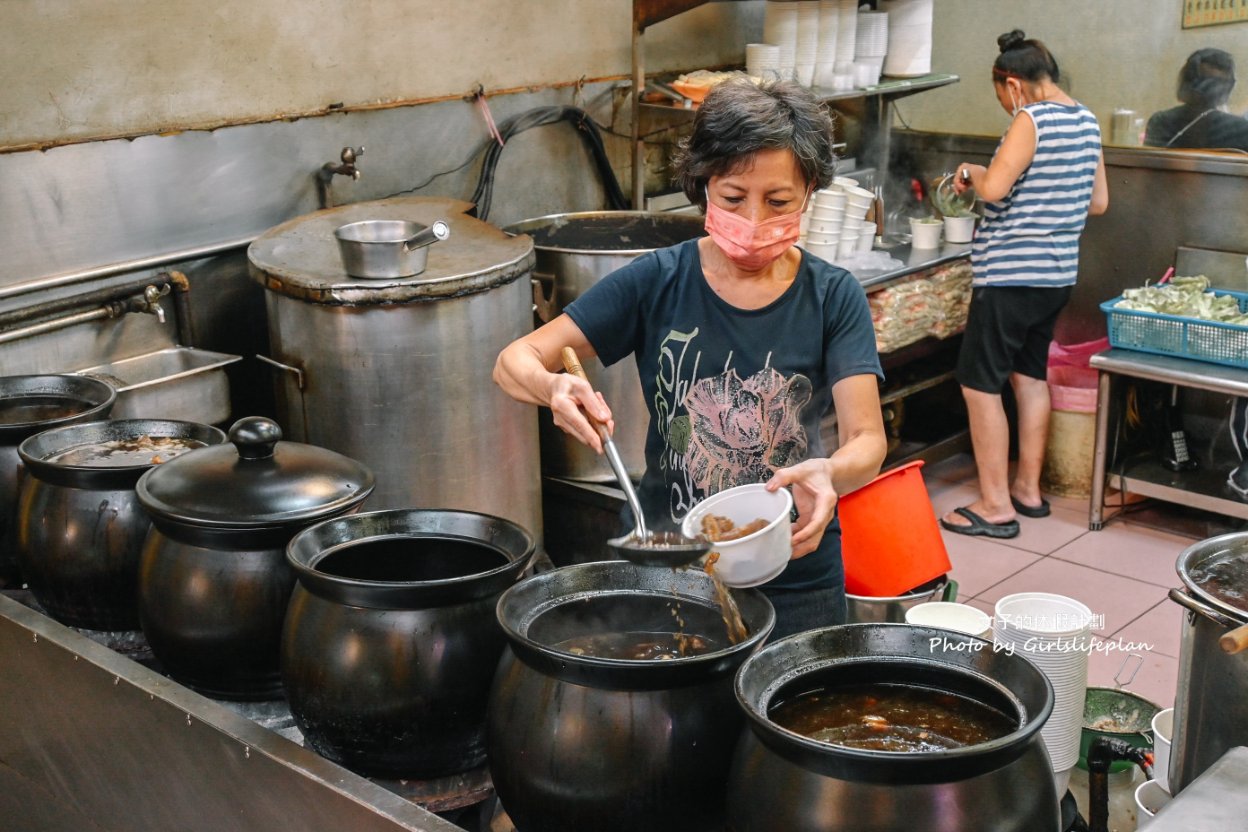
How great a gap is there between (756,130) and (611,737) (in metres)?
1.02

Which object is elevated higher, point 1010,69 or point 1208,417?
point 1010,69

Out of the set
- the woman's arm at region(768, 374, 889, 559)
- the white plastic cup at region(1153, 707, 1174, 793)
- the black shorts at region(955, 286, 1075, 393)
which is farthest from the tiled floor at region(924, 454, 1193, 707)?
the woman's arm at region(768, 374, 889, 559)

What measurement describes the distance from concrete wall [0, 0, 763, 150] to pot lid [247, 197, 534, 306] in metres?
0.43

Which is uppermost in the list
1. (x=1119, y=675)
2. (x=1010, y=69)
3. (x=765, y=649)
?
(x=1010, y=69)

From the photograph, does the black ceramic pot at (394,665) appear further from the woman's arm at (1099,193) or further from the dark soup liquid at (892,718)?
the woman's arm at (1099,193)

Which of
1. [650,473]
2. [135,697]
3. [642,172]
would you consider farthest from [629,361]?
[135,697]

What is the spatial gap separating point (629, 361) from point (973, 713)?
2.69 metres

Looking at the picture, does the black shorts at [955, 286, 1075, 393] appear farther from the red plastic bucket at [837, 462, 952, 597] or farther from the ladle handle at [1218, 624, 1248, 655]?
the ladle handle at [1218, 624, 1248, 655]

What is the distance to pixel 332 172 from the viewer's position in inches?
161

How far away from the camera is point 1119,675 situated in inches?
154

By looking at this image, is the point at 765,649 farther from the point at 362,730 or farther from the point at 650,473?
the point at 650,473

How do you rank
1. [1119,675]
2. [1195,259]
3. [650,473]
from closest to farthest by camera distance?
[650,473], [1119,675], [1195,259]

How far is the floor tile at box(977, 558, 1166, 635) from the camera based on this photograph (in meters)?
4.34

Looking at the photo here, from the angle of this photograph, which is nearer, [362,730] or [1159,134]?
[362,730]
